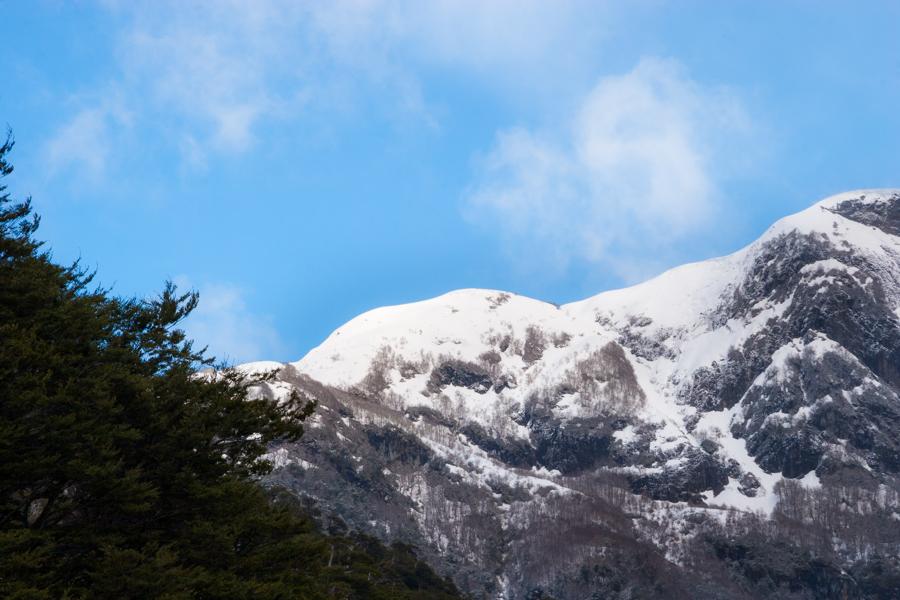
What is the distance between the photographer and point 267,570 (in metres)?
30.6

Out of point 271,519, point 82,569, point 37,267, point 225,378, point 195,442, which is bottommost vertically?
point 82,569

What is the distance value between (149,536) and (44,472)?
3.89 m

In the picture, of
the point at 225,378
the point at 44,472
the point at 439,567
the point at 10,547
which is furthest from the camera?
the point at 439,567

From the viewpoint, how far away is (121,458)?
88.4 ft

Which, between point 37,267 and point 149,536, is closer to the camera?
point 149,536

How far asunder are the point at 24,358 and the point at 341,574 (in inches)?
1551

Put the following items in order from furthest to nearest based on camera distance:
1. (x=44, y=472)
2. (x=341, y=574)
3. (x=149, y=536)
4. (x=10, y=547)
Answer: (x=341, y=574), (x=149, y=536), (x=44, y=472), (x=10, y=547)

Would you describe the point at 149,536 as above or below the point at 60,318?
below

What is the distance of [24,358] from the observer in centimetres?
2575

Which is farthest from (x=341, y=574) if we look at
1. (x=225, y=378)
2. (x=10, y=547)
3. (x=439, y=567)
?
(x=439, y=567)

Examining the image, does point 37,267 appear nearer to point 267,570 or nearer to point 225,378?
point 225,378

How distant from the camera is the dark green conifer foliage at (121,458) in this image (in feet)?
82.0

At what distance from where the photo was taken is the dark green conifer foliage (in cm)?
2500

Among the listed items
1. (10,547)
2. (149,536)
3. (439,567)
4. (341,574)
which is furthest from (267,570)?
(439,567)
